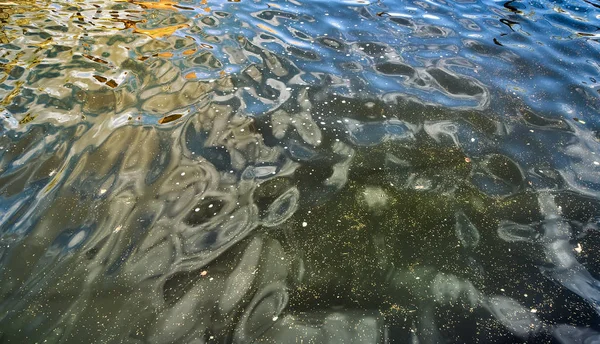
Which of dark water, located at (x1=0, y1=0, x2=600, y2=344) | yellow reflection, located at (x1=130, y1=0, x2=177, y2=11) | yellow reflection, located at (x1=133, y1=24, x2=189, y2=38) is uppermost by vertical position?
yellow reflection, located at (x1=130, y1=0, x2=177, y2=11)

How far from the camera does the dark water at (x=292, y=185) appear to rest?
223 centimetres

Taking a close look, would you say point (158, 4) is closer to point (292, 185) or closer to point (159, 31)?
point (159, 31)

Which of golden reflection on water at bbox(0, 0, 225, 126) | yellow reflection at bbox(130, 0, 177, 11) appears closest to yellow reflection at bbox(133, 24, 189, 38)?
golden reflection on water at bbox(0, 0, 225, 126)

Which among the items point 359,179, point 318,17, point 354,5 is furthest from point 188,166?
point 354,5

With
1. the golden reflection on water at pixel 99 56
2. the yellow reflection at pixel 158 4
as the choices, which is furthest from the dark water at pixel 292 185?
the yellow reflection at pixel 158 4

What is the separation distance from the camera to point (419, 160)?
10.8ft

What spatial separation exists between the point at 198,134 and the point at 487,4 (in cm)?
528

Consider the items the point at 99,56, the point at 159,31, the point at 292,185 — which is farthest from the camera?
the point at 159,31

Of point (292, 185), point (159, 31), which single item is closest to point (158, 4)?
point (159, 31)

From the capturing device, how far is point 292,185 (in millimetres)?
3041

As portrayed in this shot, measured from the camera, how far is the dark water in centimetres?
223

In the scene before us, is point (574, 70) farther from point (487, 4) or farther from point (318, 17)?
point (318, 17)

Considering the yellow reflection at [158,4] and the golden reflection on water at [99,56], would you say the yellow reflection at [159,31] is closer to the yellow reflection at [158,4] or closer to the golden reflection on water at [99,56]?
the golden reflection on water at [99,56]

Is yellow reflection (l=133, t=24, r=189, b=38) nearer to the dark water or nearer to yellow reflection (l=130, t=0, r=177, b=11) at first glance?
the dark water
